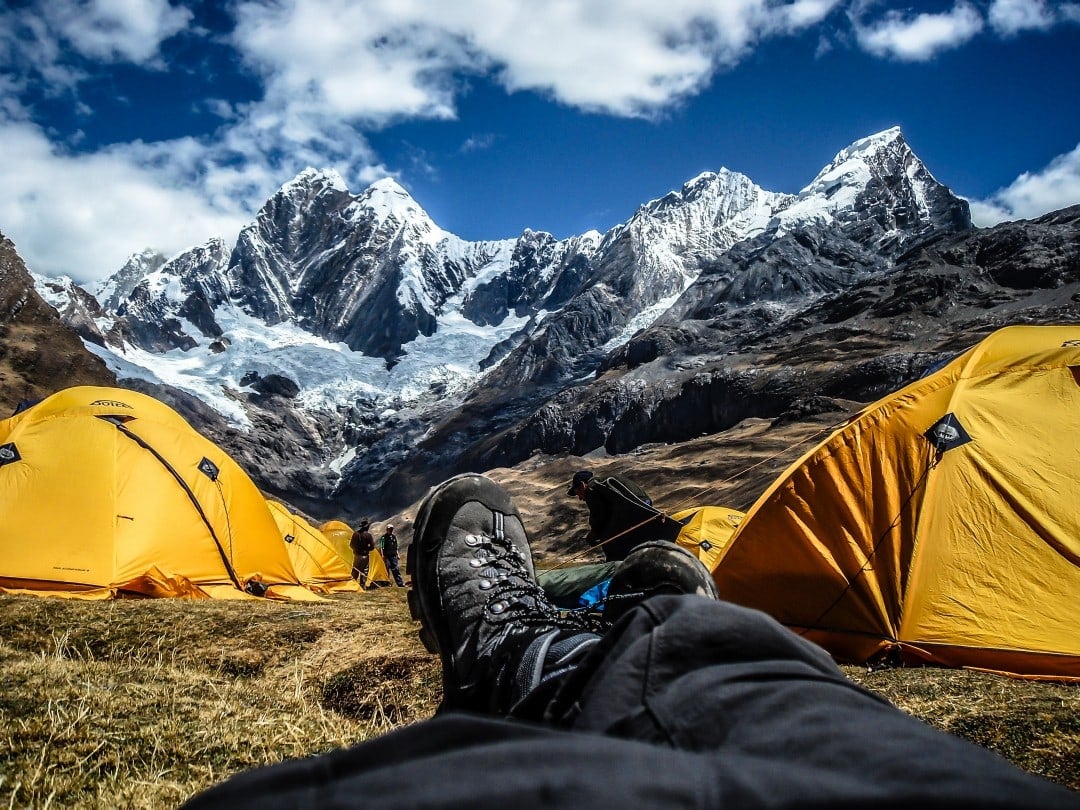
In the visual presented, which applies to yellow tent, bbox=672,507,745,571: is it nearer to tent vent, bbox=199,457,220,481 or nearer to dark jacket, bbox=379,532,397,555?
tent vent, bbox=199,457,220,481

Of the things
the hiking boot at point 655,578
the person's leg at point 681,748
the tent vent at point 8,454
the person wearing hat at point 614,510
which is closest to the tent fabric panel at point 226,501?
the tent vent at point 8,454

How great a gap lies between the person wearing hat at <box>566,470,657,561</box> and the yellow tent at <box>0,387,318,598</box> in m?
4.79

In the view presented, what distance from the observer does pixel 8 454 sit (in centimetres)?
838

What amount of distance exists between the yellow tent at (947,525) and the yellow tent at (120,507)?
6.82 metres

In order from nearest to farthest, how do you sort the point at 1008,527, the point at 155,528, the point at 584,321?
the point at 1008,527 → the point at 155,528 → the point at 584,321

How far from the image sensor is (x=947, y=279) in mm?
82562

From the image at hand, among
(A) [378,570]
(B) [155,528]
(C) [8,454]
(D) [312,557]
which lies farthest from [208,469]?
(A) [378,570]

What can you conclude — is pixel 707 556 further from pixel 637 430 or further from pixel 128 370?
pixel 128 370

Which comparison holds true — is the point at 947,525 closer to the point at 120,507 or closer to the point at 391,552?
the point at 120,507

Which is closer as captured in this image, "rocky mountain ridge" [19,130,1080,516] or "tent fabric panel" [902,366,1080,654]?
"tent fabric panel" [902,366,1080,654]

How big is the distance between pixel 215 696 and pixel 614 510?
6797 mm

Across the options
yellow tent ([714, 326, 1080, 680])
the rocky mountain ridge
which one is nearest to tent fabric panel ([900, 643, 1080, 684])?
yellow tent ([714, 326, 1080, 680])

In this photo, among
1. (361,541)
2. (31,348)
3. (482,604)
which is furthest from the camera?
(31,348)

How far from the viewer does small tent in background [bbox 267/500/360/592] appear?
14.3 meters
